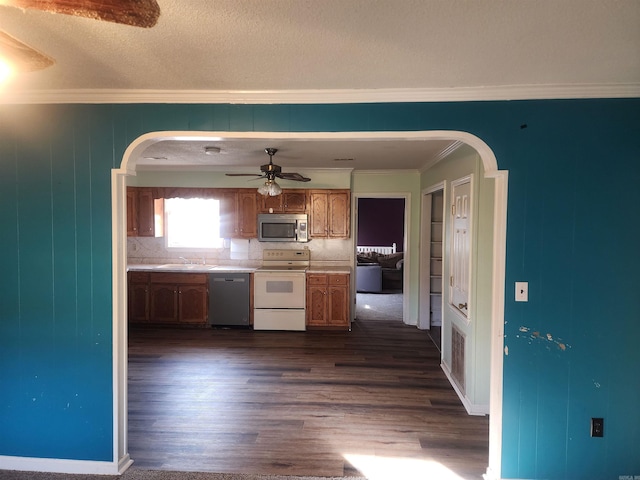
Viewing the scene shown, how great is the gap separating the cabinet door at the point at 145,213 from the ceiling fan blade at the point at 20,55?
452cm

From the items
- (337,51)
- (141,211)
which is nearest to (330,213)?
(141,211)

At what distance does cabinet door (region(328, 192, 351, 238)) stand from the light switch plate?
355cm

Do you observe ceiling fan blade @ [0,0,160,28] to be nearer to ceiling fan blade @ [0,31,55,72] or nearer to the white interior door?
ceiling fan blade @ [0,31,55,72]

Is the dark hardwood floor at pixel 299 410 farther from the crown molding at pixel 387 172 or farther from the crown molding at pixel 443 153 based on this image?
the crown molding at pixel 387 172

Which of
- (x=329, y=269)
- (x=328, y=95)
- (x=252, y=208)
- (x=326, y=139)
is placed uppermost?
(x=328, y=95)

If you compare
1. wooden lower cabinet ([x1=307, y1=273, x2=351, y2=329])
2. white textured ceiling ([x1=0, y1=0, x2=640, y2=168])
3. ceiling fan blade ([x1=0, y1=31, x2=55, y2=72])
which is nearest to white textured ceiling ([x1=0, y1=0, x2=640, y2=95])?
white textured ceiling ([x1=0, y1=0, x2=640, y2=168])

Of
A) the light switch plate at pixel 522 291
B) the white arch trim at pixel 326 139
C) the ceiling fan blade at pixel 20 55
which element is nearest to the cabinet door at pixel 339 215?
the white arch trim at pixel 326 139

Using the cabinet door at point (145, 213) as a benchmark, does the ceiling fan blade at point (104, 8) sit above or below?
above

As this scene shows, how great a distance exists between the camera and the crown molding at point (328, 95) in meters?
2.09

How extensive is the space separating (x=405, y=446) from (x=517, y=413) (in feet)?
2.70

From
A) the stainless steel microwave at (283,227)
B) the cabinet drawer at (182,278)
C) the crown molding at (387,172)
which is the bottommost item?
the cabinet drawer at (182,278)

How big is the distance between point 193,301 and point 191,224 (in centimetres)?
131

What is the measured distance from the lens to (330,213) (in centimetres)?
561

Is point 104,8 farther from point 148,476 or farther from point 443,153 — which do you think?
point 443,153
